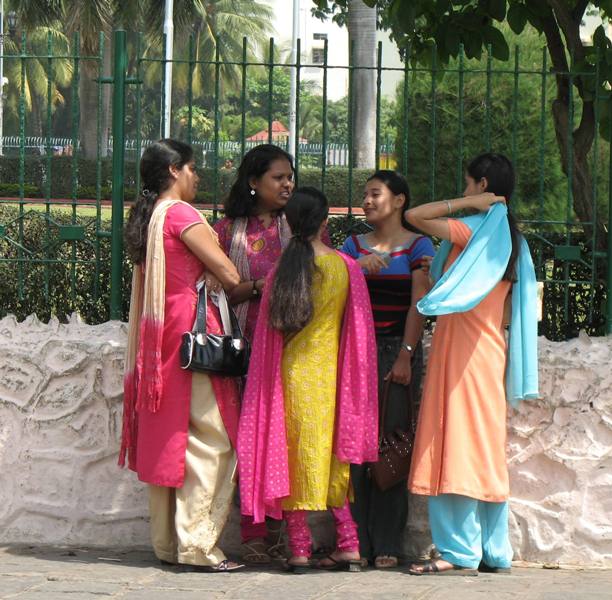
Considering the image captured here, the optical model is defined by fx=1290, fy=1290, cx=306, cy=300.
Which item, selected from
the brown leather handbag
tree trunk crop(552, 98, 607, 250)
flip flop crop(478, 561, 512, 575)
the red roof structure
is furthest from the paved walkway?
the red roof structure

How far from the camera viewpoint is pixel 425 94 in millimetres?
14328

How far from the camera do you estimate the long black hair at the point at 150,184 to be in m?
5.46

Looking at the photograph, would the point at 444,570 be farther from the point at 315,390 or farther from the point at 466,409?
the point at 315,390

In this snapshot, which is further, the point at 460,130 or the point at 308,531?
the point at 460,130

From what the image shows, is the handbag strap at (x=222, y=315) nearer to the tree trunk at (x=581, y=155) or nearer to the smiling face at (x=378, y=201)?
the smiling face at (x=378, y=201)

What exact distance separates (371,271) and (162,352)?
3.11 ft

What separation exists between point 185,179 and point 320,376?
104cm

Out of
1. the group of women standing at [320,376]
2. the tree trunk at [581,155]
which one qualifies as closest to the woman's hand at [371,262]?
the group of women standing at [320,376]

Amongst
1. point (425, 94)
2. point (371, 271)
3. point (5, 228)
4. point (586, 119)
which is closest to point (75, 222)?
point (5, 228)

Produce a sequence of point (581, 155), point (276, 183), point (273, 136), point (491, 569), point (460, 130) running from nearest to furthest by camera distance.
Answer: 1. point (491, 569)
2. point (276, 183)
3. point (460, 130)
4. point (581, 155)
5. point (273, 136)

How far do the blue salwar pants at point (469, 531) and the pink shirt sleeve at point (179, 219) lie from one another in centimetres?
154

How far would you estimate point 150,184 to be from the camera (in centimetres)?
552

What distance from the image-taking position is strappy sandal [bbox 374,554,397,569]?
5.55 meters

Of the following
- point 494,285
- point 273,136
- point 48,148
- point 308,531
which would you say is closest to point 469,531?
point 308,531
